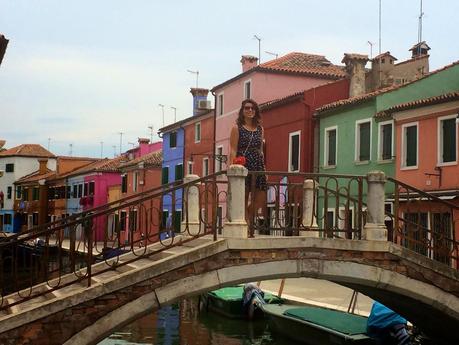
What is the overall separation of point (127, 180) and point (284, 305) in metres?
27.4

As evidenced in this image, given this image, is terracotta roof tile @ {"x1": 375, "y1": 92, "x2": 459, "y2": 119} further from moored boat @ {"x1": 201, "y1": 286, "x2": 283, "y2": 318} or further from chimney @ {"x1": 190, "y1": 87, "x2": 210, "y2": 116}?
chimney @ {"x1": 190, "y1": 87, "x2": 210, "y2": 116}

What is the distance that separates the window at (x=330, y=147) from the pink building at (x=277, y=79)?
5.51 m

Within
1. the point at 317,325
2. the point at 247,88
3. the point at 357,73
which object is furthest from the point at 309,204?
the point at 247,88

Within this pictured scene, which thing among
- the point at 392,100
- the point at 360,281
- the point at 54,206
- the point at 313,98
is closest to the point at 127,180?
the point at 54,206

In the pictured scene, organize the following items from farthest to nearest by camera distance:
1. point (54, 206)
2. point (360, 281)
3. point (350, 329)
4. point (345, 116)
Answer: point (54, 206), point (345, 116), point (350, 329), point (360, 281)

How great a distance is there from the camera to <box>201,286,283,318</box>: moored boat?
16.6 metres

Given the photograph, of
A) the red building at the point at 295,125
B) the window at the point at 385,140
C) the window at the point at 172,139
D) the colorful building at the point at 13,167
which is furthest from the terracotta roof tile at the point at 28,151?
the window at the point at 385,140

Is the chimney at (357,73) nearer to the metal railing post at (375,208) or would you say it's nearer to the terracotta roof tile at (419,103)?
the terracotta roof tile at (419,103)

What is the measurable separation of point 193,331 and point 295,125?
928 cm

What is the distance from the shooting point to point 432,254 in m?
14.9

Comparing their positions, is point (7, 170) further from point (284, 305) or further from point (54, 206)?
point (284, 305)

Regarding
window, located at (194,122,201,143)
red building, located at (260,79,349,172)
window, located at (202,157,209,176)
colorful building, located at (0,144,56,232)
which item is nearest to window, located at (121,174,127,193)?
window, located at (194,122,201,143)

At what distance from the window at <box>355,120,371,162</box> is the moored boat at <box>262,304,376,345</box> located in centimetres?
645

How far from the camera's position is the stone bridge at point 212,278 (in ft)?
23.0
